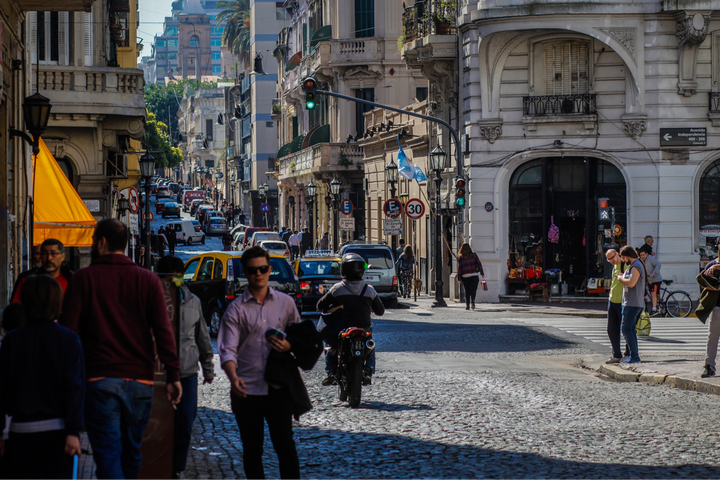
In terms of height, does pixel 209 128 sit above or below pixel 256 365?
above

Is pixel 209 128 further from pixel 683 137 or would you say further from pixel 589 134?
pixel 683 137

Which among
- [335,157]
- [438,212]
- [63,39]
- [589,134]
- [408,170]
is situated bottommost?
[438,212]

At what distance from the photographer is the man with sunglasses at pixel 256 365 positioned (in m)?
7.08

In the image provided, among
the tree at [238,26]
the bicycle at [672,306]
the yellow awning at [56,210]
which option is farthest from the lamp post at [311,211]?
the tree at [238,26]

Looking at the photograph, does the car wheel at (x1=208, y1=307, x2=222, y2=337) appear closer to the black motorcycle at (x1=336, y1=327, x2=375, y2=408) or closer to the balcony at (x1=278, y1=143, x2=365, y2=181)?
the black motorcycle at (x1=336, y1=327, x2=375, y2=408)

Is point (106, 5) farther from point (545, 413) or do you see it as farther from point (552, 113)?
point (545, 413)

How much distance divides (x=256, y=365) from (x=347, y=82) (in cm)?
4268

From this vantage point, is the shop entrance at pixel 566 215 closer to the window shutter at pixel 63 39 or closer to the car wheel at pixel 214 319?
the car wheel at pixel 214 319

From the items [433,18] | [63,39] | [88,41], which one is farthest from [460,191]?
[63,39]

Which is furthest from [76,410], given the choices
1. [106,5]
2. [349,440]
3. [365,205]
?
[365,205]

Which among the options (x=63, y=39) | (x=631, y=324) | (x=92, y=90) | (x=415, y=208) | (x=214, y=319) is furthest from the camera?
(x=415, y=208)

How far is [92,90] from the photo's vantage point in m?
26.3

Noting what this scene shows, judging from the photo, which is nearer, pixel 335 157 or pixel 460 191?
pixel 460 191

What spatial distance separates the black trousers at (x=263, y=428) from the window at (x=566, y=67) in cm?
2434
